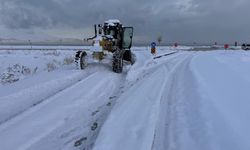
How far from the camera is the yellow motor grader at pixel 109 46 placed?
20.3 meters

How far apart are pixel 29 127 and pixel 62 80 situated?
7025mm

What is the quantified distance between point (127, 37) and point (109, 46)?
3493 mm

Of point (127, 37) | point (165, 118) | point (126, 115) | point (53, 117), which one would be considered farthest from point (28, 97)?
point (127, 37)

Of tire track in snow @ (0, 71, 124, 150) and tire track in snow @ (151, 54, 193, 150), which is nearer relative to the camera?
tire track in snow @ (151, 54, 193, 150)

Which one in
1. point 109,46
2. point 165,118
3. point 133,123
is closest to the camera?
point 133,123

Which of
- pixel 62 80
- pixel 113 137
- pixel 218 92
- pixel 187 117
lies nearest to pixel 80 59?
pixel 62 80

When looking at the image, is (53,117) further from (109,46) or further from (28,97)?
(109,46)

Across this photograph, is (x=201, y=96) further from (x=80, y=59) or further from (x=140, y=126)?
(x=80, y=59)

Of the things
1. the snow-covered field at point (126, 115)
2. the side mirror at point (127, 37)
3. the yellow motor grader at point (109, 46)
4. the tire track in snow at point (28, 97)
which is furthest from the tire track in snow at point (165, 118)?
the side mirror at point (127, 37)

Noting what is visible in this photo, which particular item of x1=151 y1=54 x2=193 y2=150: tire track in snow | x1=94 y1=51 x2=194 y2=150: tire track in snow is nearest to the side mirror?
x1=151 y1=54 x2=193 y2=150: tire track in snow

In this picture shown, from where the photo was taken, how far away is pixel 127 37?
25.7 metres

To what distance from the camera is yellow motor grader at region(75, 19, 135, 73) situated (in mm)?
20270

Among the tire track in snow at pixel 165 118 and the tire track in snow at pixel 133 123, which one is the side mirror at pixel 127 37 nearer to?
the tire track in snow at pixel 165 118

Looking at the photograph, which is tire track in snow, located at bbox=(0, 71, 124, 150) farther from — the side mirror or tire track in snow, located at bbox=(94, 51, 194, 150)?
the side mirror
